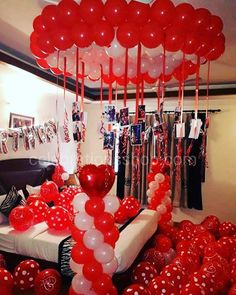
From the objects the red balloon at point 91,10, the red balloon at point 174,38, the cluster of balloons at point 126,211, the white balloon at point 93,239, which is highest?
the red balloon at point 91,10

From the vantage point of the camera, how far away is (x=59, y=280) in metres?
2.24

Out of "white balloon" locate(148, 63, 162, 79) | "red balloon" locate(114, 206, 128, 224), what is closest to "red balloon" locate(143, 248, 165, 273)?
"red balloon" locate(114, 206, 128, 224)

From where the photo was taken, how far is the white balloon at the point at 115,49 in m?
2.10

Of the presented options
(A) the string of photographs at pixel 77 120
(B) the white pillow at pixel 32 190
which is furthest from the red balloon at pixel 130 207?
(B) the white pillow at pixel 32 190

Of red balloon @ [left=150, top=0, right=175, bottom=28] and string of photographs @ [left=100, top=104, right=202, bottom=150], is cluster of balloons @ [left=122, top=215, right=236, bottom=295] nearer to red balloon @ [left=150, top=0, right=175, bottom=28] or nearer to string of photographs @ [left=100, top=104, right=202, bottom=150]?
string of photographs @ [left=100, top=104, right=202, bottom=150]

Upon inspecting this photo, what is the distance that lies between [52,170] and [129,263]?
2310mm

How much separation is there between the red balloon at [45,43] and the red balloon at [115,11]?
0.50 meters

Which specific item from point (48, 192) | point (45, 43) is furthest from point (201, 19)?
point (48, 192)

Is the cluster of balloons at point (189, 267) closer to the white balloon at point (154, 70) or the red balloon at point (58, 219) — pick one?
the red balloon at point (58, 219)

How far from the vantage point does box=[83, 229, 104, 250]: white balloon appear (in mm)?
1823

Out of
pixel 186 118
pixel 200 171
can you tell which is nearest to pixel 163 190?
pixel 200 171

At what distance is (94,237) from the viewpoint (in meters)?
1.83

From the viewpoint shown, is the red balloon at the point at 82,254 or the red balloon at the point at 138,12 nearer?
the red balloon at the point at 138,12

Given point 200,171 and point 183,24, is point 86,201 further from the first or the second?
point 200,171
